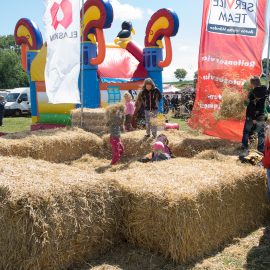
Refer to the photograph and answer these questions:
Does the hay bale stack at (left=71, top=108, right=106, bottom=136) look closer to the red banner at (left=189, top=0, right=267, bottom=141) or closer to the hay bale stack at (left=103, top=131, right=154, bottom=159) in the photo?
the hay bale stack at (left=103, top=131, right=154, bottom=159)

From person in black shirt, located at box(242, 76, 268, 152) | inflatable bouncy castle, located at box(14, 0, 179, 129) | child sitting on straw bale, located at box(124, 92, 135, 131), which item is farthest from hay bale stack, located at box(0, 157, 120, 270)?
inflatable bouncy castle, located at box(14, 0, 179, 129)

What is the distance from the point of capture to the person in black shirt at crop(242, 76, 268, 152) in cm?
800

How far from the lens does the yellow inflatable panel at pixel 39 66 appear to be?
17500 mm

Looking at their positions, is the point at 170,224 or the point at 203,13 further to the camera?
the point at 203,13

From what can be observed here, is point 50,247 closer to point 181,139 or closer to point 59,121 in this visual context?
point 181,139

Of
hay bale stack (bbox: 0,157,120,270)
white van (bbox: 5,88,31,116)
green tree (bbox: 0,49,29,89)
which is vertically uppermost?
hay bale stack (bbox: 0,157,120,270)

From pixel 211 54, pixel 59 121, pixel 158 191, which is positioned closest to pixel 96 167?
pixel 211 54

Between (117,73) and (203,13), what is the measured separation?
8677mm

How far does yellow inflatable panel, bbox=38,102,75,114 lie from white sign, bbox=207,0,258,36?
8.50 m

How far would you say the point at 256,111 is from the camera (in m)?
8.16

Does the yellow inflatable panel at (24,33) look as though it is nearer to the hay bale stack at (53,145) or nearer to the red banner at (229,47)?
the hay bale stack at (53,145)

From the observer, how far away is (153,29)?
56.1 ft

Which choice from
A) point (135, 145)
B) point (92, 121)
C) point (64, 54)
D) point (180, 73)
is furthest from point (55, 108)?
point (180, 73)

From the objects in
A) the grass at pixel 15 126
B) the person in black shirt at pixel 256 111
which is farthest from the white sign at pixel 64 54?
the grass at pixel 15 126
